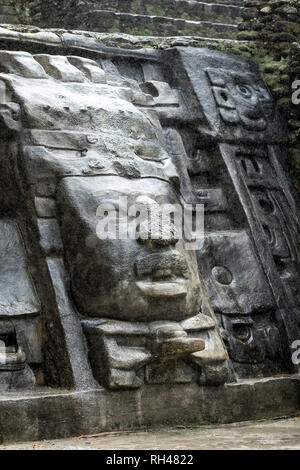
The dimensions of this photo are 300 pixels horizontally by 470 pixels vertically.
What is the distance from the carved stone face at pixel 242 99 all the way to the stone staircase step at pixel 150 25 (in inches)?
111

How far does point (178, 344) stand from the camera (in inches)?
222

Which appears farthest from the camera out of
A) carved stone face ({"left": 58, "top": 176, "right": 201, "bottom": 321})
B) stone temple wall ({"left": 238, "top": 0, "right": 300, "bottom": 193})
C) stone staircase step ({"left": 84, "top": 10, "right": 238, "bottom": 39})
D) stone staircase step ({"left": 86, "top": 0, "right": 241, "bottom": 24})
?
stone staircase step ({"left": 86, "top": 0, "right": 241, "bottom": 24})

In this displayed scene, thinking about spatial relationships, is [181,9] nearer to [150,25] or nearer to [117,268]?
[150,25]

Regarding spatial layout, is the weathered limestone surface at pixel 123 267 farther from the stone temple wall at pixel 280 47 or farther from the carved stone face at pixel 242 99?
the stone temple wall at pixel 280 47

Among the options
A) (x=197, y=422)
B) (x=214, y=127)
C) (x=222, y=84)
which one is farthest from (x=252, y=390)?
(x=222, y=84)

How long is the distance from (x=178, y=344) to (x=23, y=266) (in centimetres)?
121

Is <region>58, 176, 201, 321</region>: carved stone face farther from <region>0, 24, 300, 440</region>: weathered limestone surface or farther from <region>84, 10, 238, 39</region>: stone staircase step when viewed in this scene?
<region>84, 10, 238, 39</region>: stone staircase step

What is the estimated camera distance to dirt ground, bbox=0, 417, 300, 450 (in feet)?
16.3

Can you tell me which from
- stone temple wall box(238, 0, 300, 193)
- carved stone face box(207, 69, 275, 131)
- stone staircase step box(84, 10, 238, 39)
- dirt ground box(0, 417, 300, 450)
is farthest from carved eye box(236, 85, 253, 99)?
dirt ground box(0, 417, 300, 450)

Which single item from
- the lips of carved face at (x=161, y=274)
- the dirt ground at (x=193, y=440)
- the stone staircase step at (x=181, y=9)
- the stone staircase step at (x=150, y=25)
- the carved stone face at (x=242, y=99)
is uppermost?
the stone staircase step at (x=181, y=9)

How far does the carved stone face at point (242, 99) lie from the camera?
780 centimetres

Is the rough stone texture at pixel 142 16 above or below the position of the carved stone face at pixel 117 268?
above

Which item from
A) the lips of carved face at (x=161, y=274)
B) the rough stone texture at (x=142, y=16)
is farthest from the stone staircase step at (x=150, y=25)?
the lips of carved face at (x=161, y=274)

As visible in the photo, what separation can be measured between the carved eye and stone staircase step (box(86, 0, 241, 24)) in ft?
11.3
